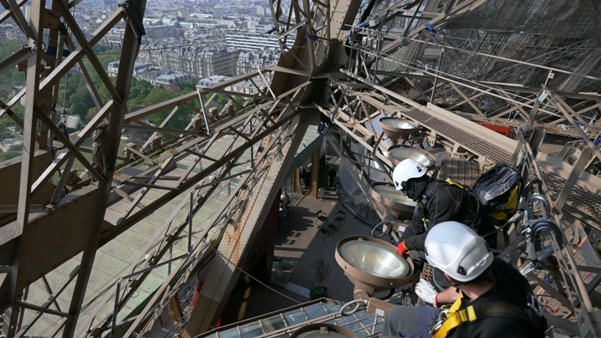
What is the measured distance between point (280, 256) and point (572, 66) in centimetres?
1512

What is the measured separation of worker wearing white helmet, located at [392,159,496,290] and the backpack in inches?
11.8

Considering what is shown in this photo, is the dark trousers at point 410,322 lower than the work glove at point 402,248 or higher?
lower

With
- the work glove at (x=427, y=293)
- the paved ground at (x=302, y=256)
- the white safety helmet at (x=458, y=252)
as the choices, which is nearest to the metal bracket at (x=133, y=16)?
the white safety helmet at (x=458, y=252)

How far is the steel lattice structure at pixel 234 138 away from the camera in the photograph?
3.76m

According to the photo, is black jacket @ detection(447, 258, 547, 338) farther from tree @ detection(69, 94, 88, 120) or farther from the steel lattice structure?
tree @ detection(69, 94, 88, 120)

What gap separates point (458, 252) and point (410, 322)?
146cm

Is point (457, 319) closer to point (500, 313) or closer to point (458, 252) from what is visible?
point (500, 313)

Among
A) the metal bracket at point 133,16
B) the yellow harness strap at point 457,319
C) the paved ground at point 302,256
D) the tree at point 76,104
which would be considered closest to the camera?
the yellow harness strap at point 457,319

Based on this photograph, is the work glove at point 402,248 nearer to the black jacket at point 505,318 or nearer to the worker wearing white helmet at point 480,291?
the worker wearing white helmet at point 480,291

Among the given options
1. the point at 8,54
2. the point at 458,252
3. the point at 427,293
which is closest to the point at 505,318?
the point at 458,252

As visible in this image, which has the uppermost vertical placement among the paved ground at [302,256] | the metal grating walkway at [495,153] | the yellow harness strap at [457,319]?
the metal grating walkway at [495,153]

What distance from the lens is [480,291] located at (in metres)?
2.91

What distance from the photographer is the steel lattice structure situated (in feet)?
12.3

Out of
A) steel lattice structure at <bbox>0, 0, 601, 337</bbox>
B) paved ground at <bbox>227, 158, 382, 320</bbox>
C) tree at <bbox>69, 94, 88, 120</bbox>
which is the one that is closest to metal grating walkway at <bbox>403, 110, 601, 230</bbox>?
steel lattice structure at <bbox>0, 0, 601, 337</bbox>
